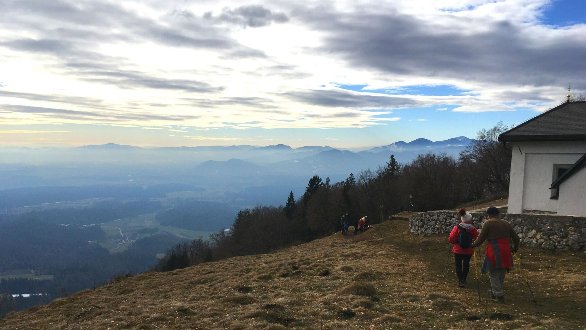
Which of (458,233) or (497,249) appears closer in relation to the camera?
(497,249)

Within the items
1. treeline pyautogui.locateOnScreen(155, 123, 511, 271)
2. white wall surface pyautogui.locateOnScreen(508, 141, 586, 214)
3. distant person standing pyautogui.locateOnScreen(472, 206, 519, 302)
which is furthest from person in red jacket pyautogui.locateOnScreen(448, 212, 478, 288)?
treeline pyautogui.locateOnScreen(155, 123, 511, 271)

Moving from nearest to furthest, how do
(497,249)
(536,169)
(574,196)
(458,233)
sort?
(497,249) < (458,233) < (574,196) < (536,169)

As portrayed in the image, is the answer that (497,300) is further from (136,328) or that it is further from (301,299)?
(136,328)

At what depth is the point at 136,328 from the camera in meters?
11.9

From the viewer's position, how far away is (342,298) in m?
12.6

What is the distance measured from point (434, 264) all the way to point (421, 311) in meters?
6.71

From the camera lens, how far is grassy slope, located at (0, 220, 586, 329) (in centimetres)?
1045

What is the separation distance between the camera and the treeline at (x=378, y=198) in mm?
64062

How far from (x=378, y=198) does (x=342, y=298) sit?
205 feet


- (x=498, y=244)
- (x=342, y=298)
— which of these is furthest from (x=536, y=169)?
(x=342, y=298)

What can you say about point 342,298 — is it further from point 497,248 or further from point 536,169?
point 536,169

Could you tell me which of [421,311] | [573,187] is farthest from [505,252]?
[573,187]

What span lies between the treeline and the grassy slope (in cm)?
3736

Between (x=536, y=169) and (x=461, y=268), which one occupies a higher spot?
(x=536, y=169)
